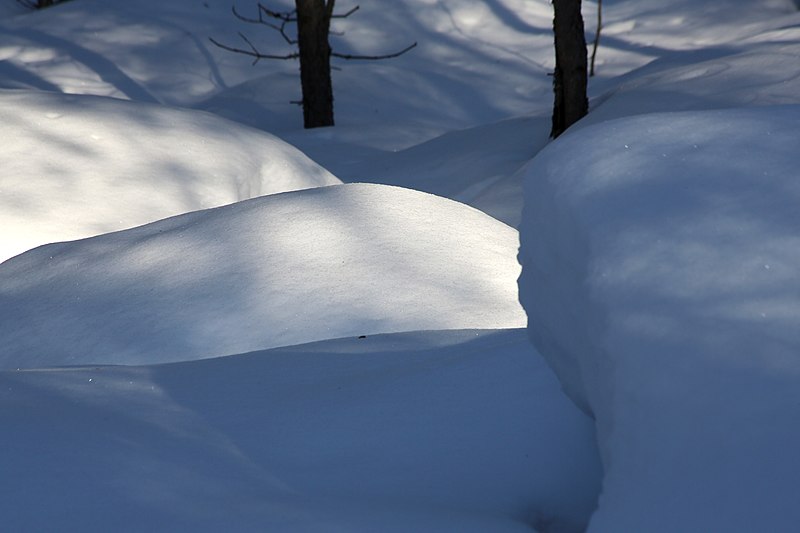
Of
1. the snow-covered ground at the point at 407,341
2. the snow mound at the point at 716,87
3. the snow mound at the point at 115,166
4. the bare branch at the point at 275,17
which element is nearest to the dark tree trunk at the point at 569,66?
the snow mound at the point at 716,87

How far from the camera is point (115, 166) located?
412cm

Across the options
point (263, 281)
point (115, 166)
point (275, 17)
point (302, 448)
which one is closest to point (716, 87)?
point (115, 166)

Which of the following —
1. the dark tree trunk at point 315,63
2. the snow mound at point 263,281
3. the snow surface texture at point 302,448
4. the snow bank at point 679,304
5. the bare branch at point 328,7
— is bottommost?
Answer: the dark tree trunk at point 315,63

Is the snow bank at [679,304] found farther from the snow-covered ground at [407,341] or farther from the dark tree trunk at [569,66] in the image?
the dark tree trunk at [569,66]

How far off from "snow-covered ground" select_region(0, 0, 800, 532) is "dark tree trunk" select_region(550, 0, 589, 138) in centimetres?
247

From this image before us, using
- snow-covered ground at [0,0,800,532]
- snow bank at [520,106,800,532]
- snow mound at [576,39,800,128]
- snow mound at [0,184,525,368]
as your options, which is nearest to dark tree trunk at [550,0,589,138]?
snow mound at [576,39,800,128]

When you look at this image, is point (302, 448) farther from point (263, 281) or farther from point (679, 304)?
point (263, 281)

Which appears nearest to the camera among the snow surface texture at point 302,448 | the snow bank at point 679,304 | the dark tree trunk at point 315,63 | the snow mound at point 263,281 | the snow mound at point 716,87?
the snow bank at point 679,304

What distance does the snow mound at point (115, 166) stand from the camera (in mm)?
3740

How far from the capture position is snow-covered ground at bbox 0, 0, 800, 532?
94cm

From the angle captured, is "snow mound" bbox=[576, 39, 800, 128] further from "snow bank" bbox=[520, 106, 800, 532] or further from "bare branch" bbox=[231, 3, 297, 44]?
"snow bank" bbox=[520, 106, 800, 532]

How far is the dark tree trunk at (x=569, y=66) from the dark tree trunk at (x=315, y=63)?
2510 mm

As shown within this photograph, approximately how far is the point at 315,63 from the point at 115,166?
158 inches

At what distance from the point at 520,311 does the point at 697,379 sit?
1.65 m
